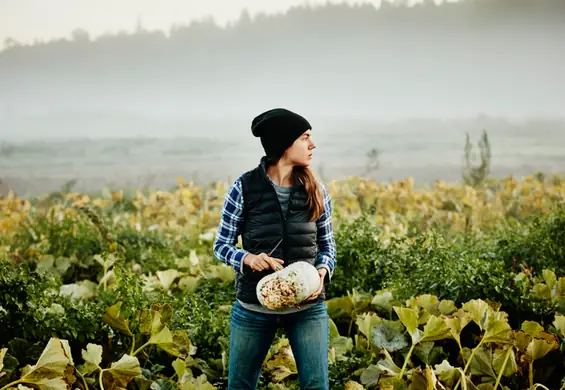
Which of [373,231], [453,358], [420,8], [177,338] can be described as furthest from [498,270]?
[420,8]

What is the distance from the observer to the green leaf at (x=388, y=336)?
9.36 feet

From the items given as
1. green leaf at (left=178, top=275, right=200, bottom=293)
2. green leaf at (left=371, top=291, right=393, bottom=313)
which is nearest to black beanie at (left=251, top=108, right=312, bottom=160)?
green leaf at (left=371, top=291, right=393, bottom=313)

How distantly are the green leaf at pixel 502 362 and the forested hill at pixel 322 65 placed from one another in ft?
11.9

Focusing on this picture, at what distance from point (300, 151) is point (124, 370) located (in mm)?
A: 928

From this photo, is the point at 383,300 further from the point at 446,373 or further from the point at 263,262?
the point at 263,262

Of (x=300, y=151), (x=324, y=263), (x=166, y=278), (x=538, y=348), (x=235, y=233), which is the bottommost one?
(x=538, y=348)

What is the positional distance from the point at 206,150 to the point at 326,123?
1043mm

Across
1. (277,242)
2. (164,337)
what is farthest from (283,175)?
(164,337)

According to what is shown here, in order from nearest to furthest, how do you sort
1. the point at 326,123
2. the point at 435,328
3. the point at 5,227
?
the point at 435,328, the point at 5,227, the point at 326,123

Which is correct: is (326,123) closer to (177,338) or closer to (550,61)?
(550,61)

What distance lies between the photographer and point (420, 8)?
613 centimetres

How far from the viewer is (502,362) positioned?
2688 millimetres

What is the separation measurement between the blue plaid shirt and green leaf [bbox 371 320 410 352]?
708 mm

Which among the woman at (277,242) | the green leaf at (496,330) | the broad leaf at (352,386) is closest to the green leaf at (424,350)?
the green leaf at (496,330)
